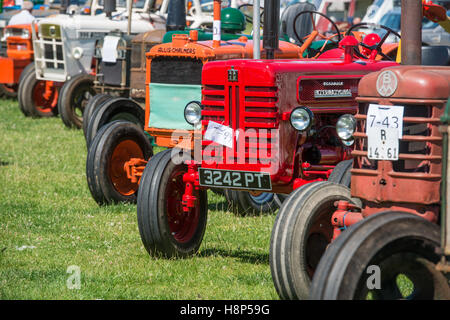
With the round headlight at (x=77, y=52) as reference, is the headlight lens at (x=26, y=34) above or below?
above

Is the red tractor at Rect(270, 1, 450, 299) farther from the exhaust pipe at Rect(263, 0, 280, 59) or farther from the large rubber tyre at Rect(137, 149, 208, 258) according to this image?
the exhaust pipe at Rect(263, 0, 280, 59)

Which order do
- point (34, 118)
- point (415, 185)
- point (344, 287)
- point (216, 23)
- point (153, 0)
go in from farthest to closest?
point (34, 118) < point (153, 0) < point (216, 23) < point (415, 185) < point (344, 287)

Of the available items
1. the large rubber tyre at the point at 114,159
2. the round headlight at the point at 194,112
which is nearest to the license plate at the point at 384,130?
the round headlight at the point at 194,112

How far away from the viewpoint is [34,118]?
47.4 ft

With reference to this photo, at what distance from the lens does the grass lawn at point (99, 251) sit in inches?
202

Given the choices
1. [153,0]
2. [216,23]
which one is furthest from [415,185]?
[153,0]

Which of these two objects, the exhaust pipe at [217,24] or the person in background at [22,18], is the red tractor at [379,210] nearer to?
the exhaust pipe at [217,24]

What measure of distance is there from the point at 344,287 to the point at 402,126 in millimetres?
1063

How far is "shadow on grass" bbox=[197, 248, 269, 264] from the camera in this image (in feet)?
19.5

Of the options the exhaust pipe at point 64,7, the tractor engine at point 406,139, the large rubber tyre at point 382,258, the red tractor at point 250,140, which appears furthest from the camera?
the exhaust pipe at point 64,7

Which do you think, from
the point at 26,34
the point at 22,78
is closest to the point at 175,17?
the point at 22,78

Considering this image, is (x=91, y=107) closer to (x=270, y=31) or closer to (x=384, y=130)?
(x=270, y=31)

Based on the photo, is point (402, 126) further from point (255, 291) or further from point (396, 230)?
point (255, 291)

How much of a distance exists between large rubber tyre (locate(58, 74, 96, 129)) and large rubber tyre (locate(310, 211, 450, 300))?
947 centimetres
